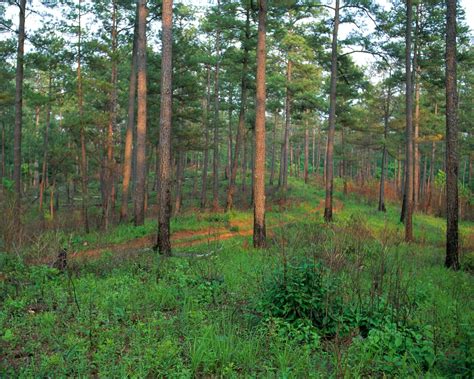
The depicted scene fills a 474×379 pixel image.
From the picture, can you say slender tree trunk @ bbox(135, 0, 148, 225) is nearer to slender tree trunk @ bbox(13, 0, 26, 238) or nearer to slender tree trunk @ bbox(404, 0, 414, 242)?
slender tree trunk @ bbox(13, 0, 26, 238)

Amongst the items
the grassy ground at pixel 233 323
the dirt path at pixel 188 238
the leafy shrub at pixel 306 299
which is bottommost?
the dirt path at pixel 188 238

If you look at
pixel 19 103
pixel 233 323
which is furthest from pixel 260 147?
pixel 19 103

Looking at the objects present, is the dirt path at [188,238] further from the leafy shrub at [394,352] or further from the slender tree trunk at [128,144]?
the leafy shrub at [394,352]

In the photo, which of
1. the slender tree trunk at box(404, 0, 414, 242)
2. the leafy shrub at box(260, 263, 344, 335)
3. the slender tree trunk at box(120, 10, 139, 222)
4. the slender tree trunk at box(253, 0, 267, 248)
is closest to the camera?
the leafy shrub at box(260, 263, 344, 335)

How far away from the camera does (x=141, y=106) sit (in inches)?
620

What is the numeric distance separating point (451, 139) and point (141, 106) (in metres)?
11.6

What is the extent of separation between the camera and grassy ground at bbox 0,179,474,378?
155 inches

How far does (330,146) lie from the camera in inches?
730

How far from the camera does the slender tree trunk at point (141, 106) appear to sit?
48.5ft

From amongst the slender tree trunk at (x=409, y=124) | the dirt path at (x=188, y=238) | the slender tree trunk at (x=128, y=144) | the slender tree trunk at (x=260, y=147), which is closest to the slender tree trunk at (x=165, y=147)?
the dirt path at (x=188, y=238)

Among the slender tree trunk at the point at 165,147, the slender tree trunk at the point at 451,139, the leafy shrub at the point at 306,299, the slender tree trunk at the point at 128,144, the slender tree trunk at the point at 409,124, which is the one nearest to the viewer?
the leafy shrub at the point at 306,299

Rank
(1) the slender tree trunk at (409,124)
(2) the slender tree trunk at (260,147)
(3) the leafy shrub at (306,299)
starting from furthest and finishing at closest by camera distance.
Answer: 1. (1) the slender tree trunk at (409,124)
2. (2) the slender tree trunk at (260,147)
3. (3) the leafy shrub at (306,299)

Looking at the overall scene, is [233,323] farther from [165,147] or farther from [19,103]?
[19,103]

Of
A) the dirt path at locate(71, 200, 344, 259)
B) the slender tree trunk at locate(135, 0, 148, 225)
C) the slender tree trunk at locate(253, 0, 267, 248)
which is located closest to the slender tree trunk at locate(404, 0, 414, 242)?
the dirt path at locate(71, 200, 344, 259)
